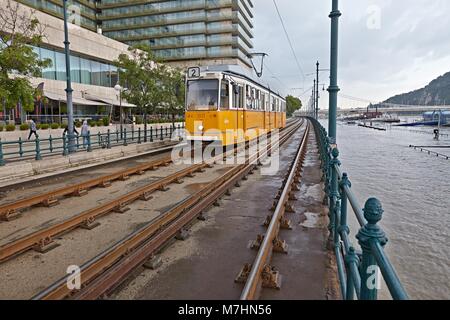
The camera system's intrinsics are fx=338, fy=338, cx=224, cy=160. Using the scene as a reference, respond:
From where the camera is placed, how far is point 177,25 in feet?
282

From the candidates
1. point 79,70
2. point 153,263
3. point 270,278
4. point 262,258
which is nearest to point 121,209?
point 153,263

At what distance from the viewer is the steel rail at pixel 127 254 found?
12.4ft

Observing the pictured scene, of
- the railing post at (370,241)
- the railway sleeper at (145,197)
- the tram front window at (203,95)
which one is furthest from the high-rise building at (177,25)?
the railing post at (370,241)

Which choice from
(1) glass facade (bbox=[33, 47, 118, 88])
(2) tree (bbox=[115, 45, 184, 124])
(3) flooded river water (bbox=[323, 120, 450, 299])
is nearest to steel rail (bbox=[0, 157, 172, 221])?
(3) flooded river water (bbox=[323, 120, 450, 299])

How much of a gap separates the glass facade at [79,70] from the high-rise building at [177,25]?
38.3 m

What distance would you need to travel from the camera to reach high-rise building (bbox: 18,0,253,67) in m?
84.1

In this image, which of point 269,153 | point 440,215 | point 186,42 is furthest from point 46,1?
point 440,215

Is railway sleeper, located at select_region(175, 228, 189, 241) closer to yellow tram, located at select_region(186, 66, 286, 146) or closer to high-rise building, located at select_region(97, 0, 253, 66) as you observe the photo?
yellow tram, located at select_region(186, 66, 286, 146)

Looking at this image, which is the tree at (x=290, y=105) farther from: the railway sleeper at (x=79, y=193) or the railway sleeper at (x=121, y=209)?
the railway sleeper at (x=121, y=209)

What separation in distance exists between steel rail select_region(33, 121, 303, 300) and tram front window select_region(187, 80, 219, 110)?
25.9 ft
